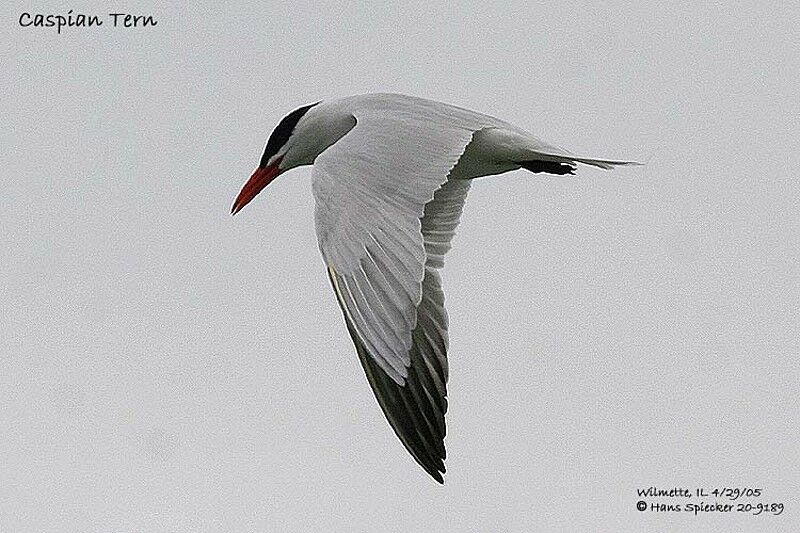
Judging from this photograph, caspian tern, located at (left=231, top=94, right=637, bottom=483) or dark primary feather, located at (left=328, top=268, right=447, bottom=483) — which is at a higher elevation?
caspian tern, located at (left=231, top=94, right=637, bottom=483)

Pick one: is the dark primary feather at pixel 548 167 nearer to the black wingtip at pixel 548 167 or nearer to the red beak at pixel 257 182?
the black wingtip at pixel 548 167

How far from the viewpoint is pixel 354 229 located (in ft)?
16.4

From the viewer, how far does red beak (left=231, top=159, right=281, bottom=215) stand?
705 centimetres

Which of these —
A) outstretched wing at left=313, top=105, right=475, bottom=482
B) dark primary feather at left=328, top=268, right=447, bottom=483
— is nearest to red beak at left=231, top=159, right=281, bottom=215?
outstretched wing at left=313, top=105, right=475, bottom=482

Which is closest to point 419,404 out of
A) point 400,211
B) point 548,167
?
point 400,211

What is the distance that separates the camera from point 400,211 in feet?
16.7

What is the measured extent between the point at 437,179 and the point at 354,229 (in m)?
0.46

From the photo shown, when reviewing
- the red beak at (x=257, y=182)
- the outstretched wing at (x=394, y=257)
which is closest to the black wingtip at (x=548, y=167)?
the outstretched wing at (x=394, y=257)

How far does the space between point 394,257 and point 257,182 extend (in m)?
2.35

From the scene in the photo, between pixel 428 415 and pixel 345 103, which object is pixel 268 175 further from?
pixel 428 415

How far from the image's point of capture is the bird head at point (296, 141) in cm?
677

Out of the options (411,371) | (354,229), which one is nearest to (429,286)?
(411,371)

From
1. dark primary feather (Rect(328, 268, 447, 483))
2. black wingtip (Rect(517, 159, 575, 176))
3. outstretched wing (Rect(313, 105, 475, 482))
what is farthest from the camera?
black wingtip (Rect(517, 159, 575, 176))

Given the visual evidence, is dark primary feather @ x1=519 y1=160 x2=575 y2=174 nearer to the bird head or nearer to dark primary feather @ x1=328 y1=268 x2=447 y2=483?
the bird head
